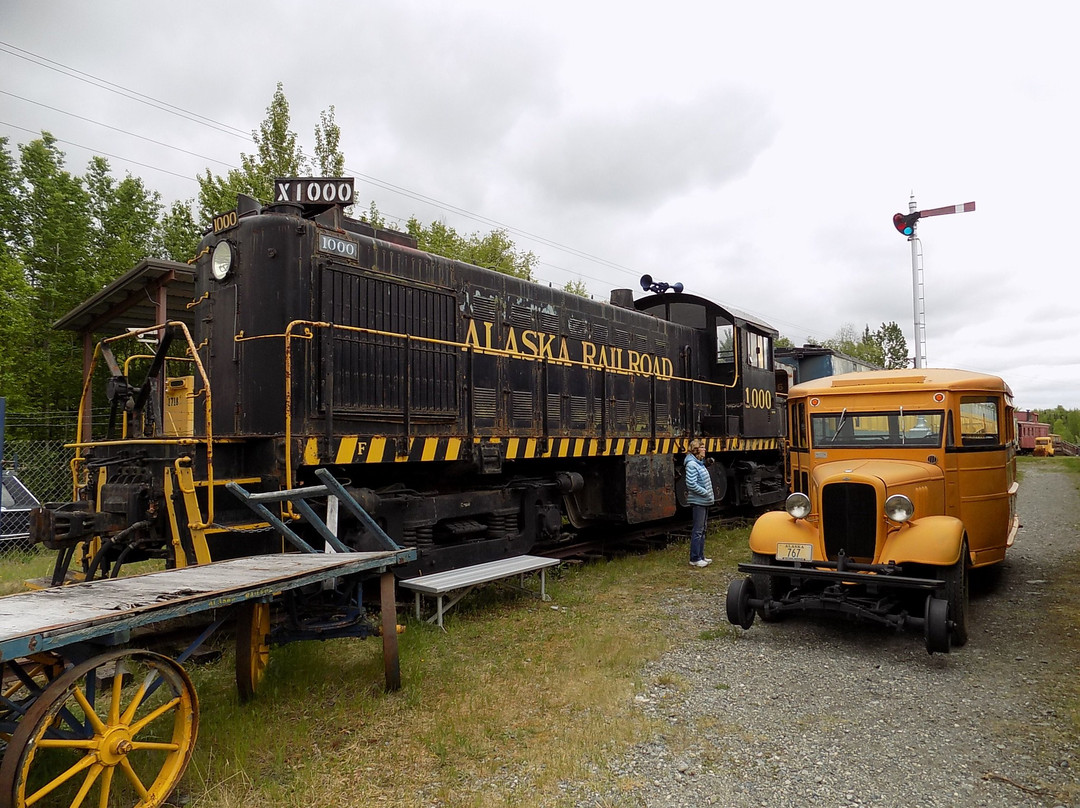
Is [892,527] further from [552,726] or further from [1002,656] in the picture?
[552,726]

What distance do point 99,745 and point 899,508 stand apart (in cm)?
555

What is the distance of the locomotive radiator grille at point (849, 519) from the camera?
5902 mm

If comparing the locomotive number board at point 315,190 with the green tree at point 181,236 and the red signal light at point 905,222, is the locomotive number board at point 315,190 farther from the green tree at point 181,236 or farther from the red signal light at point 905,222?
the red signal light at point 905,222

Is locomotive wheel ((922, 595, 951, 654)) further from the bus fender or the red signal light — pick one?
the red signal light

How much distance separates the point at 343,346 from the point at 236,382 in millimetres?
958

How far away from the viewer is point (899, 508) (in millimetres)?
5738

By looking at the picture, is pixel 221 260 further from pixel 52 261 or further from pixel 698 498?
pixel 52 261

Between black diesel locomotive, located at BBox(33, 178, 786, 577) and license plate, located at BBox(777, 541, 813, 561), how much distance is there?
3.00 metres

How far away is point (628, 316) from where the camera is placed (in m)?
10.5

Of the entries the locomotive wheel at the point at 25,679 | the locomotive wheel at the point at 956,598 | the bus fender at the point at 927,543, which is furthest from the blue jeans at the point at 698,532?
the locomotive wheel at the point at 25,679

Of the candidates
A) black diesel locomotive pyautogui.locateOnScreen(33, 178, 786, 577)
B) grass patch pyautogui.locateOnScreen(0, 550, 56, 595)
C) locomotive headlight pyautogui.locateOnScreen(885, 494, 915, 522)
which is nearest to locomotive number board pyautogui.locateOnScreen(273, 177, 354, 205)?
black diesel locomotive pyautogui.locateOnScreen(33, 178, 786, 577)

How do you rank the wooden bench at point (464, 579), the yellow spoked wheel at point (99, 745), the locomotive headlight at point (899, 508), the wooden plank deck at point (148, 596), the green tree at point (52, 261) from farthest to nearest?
the green tree at point (52, 261) → the wooden bench at point (464, 579) → the locomotive headlight at point (899, 508) → the wooden plank deck at point (148, 596) → the yellow spoked wheel at point (99, 745)

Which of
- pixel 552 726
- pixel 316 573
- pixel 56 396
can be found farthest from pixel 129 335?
pixel 56 396

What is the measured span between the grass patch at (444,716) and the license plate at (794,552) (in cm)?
98
